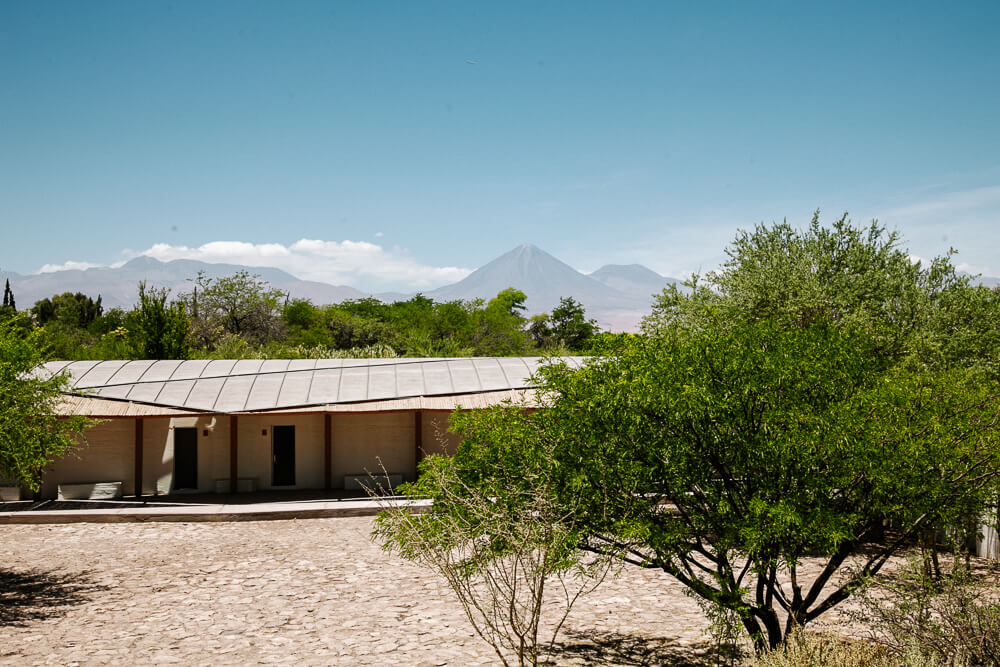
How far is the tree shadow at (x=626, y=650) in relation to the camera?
9.31 m

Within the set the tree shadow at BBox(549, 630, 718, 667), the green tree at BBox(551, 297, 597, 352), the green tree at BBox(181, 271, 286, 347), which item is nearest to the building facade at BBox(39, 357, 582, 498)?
the tree shadow at BBox(549, 630, 718, 667)

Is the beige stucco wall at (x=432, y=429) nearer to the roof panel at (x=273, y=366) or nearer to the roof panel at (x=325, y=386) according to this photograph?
the roof panel at (x=325, y=386)

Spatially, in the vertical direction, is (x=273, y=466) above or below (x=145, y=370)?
below

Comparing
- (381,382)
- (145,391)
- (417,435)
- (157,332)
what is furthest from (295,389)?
(157,332)

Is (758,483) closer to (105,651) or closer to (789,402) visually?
(789,402)

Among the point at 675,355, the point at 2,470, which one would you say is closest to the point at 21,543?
the point at 2,470

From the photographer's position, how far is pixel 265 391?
22.2m

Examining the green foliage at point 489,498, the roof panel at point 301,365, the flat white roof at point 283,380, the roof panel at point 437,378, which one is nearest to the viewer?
the green foliage at point 489,498

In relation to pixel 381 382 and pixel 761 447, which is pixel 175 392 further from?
pixel 761 447

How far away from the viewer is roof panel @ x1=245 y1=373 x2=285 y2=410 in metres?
21.2

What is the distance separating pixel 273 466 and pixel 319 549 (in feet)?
25.4

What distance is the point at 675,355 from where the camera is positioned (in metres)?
7.70

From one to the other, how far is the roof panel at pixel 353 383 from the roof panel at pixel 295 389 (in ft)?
3.34

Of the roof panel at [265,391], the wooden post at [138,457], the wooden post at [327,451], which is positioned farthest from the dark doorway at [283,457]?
the wooden post at [138,457]
